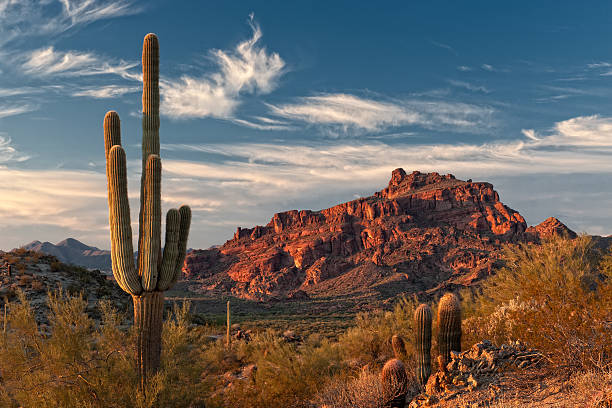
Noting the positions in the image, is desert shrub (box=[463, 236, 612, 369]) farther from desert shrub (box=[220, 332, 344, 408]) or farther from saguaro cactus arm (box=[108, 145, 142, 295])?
saguaro cactus arm (box=[108, 145, 142, 295])

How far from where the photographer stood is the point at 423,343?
35.9ft

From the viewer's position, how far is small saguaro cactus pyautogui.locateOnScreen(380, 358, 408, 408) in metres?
9.83

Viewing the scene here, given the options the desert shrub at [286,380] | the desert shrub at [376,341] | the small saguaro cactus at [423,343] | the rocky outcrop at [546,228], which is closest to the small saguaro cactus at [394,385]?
the small saguaro cactus at [423,343]

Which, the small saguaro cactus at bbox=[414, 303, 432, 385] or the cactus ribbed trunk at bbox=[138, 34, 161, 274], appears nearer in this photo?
the small saguaro cactus at bbox=[414, 303, 432, 385]

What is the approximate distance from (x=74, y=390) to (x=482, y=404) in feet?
28.6

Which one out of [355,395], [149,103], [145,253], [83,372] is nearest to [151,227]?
[145,253]

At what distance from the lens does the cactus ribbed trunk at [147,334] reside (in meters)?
10.6

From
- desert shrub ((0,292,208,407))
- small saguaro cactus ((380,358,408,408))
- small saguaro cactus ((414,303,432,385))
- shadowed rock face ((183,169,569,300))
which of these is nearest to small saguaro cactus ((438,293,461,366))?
small saguaro cactus ((414,303,432,385))

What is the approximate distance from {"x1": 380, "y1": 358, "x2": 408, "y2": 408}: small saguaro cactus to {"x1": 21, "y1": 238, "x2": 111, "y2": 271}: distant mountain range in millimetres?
140951

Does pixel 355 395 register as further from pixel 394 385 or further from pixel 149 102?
pixel 149 102

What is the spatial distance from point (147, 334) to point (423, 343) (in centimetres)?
690

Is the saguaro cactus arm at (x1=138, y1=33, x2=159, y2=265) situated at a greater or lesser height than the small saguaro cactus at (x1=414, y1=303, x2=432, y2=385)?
greater

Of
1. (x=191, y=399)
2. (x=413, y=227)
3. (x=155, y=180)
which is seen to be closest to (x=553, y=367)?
(x=191, y=399)

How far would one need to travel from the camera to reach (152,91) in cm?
1207
